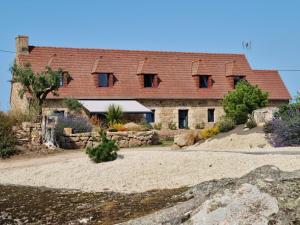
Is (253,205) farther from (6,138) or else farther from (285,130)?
(6,138)

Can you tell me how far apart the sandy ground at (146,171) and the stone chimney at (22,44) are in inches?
925

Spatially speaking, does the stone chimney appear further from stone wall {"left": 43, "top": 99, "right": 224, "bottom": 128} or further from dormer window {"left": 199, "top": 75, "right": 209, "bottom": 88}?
dormer window {"left": 199, "top": 75, "right": 209, "bottom": 88}

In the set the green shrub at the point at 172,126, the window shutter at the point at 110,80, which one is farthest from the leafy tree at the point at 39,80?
the green shrub at the point at 172,126

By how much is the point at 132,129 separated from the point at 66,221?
17969mm

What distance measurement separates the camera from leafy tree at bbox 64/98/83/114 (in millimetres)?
35156

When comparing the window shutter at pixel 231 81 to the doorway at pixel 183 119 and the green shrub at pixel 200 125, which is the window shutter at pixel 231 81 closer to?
the green shrub at pixel 200 125

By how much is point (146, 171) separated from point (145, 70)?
1047 inches

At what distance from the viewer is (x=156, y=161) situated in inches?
596

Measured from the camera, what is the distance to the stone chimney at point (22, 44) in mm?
38969

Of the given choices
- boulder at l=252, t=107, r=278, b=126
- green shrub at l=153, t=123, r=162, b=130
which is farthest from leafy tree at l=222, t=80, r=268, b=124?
green shrub at l=153, t=123, r=162, b=130

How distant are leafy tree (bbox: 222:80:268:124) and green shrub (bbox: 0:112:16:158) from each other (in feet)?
39.9

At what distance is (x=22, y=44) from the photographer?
128 feet

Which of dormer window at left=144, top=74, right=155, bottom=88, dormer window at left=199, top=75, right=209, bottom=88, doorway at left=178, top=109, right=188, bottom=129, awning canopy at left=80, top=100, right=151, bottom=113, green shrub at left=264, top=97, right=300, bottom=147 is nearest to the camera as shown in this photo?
green shrub at left=264, top=97, right=300, bottom=147

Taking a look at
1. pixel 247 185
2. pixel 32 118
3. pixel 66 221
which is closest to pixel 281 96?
pixel 32 118
